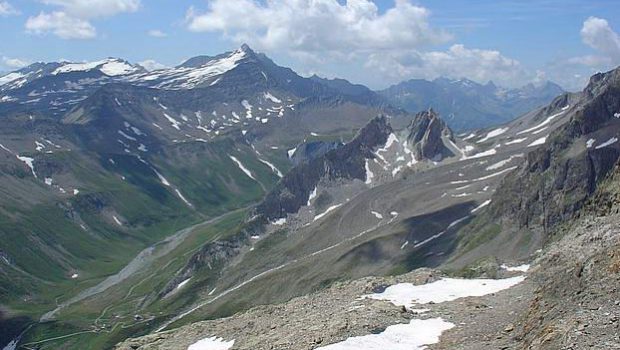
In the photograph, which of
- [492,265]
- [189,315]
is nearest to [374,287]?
[492,265]

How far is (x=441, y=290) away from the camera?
5759 centimetres

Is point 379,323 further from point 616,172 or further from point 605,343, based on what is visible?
point 616,172

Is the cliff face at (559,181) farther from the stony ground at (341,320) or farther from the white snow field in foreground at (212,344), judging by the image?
the white snow field in foreground at (212,344)

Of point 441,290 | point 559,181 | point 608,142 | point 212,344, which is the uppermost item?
point 441,290

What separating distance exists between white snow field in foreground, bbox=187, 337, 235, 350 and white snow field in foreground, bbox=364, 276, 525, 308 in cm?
1341

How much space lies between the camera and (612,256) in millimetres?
37875

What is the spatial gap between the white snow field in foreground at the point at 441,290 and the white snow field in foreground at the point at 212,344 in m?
13.4

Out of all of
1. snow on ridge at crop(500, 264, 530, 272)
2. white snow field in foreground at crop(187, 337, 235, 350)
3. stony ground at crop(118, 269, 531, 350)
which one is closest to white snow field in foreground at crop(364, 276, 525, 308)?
stony ground at crop(118, 269, 531, 350)

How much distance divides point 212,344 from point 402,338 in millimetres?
23414

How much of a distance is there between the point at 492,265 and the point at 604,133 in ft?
497

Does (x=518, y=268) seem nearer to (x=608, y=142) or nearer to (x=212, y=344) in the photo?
(x=212, y=344)

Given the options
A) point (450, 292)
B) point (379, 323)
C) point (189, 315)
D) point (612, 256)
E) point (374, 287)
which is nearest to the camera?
point (612, 256)

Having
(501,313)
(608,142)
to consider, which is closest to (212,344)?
(501,313)

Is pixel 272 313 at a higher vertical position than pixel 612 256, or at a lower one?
lower
